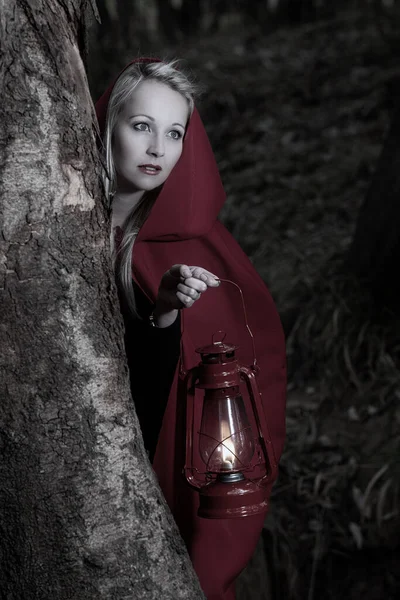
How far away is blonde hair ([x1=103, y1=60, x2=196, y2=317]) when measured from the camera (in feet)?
7.05

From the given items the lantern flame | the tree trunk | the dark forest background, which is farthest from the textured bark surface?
the tree trunk

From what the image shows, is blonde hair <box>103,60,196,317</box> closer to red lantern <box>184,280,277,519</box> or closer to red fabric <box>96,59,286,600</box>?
red fabric <box>96,59,286,600</box>

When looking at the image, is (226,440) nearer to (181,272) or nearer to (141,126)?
(181,272)

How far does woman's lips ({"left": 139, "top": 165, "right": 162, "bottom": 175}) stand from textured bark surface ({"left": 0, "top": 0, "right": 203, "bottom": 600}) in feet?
1.73

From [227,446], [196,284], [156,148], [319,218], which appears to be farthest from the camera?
[319,218]

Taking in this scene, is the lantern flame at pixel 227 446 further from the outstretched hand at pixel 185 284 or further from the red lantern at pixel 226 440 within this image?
the outstretched hand at pixel 185 284

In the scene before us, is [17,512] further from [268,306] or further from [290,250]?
[290,250]

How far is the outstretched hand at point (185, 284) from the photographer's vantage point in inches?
71.3

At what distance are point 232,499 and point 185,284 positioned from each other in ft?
1.69

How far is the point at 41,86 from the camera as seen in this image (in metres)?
1.49

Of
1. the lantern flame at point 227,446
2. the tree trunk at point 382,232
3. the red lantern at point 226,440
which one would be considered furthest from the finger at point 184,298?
the tree trunk at point 382,232

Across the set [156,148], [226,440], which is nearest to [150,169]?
[156,148]

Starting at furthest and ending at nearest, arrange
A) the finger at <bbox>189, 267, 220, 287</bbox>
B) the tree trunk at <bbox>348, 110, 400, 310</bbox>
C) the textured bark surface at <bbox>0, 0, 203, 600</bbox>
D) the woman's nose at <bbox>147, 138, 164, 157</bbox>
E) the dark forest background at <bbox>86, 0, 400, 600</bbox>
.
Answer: the tree trunk at <bbox>348, 110, 400, 310</bbox> < the dark forest background at <bbox>86, 0, 400, 600</bbox> < the woman's nose at <bbox>147, 138, 164, 157</bbox> < the finger at <bbox>189, 267, 220, 287</bbox> < the textured bark surface at <bbox>0, 0, 203, 600</bbox>

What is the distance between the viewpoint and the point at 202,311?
2.23m
